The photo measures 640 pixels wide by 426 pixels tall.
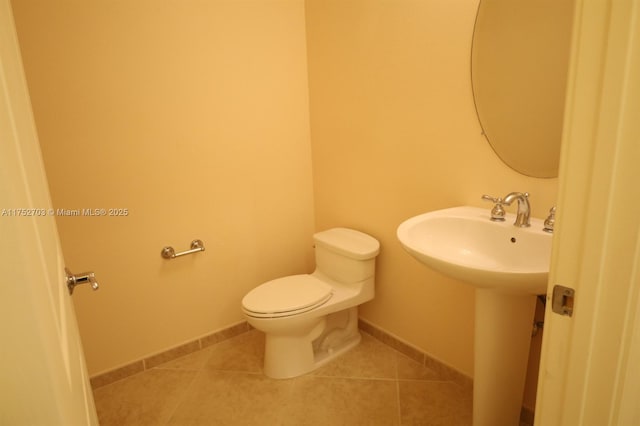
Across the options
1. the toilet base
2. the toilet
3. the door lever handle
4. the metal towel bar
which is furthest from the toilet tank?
the door lever handle

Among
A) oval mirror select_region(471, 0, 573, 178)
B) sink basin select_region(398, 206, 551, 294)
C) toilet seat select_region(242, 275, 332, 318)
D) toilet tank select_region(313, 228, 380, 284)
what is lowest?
toilet seat select_region(242, 275, 332, 318)

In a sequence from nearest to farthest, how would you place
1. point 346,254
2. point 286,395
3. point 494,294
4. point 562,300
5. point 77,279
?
point 562,300 < point 77,279 < point 494,294 < point 286,395 < point 346,254

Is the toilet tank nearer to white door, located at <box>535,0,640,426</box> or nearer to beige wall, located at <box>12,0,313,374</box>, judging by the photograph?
beige wall, located at <box>12,0,313,374</box>

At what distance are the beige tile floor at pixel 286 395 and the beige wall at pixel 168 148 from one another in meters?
0.21

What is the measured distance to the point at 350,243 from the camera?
196 cm

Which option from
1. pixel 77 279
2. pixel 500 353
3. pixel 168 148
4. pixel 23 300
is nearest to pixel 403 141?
pixel 500 353

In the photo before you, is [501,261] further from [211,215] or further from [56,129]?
[56,129]

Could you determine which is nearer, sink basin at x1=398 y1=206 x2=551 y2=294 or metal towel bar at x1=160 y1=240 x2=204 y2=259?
sink basin at x1=398 y1=206 x2=551 y2=294

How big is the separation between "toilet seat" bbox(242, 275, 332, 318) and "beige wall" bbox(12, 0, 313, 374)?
0.39 m

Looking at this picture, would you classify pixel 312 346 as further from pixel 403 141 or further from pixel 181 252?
pixel 403 141

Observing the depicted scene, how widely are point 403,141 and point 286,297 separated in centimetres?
95


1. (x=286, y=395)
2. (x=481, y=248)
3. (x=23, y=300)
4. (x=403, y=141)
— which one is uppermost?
(x=403, y=141)

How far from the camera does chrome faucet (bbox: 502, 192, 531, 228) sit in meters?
1.21

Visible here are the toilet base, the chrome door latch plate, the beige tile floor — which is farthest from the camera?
the toilet base
